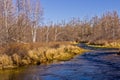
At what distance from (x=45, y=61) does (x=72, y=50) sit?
44.4 ft

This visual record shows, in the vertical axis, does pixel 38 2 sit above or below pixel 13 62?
above

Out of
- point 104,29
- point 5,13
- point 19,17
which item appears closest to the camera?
point 5,13

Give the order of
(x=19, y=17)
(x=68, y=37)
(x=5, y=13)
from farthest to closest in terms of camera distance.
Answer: (x=68, y=37) < (x=19, y=17) < (x=5, y=13)

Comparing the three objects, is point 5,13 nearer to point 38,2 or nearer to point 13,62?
point 38,2

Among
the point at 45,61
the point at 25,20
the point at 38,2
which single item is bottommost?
the point at 45,61

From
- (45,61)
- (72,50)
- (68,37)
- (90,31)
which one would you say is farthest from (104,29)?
(45,61)

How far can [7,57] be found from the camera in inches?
952

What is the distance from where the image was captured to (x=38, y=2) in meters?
57.0

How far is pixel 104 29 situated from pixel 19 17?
65.2 metres

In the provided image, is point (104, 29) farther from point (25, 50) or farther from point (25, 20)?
point (25, 50)

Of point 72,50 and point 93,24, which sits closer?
point 72,50

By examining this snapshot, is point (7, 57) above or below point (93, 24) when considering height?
below

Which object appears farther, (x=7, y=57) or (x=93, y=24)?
(x=93, y=24)

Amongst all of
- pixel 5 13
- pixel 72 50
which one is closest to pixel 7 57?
pixel 72 50
